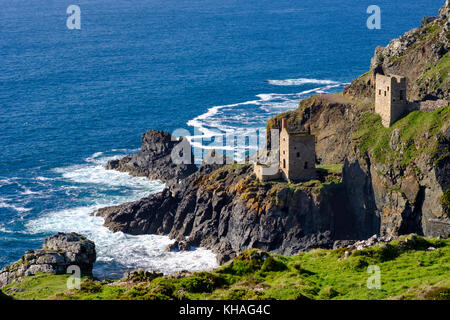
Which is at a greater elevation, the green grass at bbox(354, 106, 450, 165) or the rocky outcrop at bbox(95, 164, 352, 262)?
the green grass at bbox(354, 106, 450, 165)

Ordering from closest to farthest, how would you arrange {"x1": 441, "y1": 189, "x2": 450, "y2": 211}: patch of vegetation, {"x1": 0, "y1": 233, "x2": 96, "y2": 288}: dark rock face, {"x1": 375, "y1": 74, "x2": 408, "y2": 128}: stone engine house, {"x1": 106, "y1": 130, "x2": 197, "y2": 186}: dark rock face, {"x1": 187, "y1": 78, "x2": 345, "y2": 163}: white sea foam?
{"x1": 0, "y1": 233, "x2": 96, "y2": 288}: dark rock face
{"x1": 441, "y1": 189, "x2": 450, "y2": 211}: patch of vegetation
{"x1": 375, "y1": 74, "x2": 408, "y2": 128}: stone engine house
{"x1": 106, "y1": 130, "x2": 197, "y2": 186}: dark rock face
{"x1": 187, "y1": 78, "x2": 345, "y2": 163}: white sea foam

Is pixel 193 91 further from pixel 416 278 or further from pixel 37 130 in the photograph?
pixel 416 278

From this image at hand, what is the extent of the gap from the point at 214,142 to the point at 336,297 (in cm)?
9493

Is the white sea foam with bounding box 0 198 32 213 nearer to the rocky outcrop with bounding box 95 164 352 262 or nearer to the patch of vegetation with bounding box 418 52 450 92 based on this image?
the rocky outcrop with bounding box 95 164 352 262

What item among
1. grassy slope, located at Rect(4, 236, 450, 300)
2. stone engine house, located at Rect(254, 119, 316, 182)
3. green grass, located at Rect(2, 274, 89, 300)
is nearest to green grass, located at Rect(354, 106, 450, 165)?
stone engine house, located at Rect(254, 119, 316, 182)

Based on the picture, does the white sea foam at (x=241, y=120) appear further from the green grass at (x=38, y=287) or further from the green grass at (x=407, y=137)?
the green grass at (x=38, y=287)

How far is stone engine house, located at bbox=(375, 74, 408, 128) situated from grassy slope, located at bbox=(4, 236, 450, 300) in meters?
35.8

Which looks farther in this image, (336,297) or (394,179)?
(394,179)

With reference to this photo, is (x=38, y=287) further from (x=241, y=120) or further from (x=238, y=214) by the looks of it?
(x=241, y=120)

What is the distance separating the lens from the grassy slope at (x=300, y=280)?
52.2 meters

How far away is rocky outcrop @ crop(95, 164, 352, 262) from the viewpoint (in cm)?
9362

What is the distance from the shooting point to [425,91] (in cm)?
10562

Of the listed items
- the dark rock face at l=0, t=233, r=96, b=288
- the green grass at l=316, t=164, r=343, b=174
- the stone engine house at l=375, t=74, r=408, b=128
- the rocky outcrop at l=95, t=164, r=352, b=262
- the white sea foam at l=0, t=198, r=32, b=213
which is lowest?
the white sea foam at l=0, t=198, r=32, b=213

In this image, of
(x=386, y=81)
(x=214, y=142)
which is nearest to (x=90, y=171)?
(x=214, y=142)
